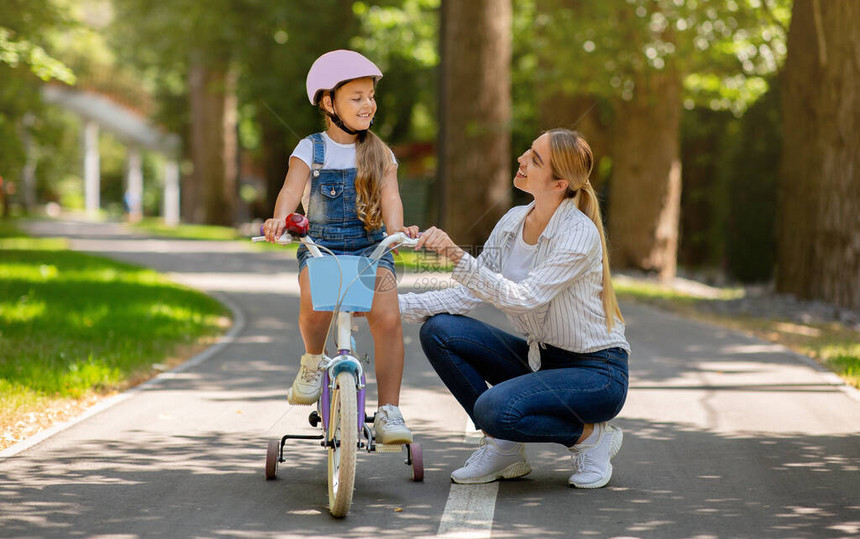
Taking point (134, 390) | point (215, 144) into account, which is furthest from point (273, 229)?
point (215, 144)

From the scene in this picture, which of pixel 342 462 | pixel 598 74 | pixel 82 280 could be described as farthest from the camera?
pixel 598 74

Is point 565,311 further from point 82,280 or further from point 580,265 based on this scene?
point 82,280

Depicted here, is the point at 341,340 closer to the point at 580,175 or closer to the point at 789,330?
the point at 580,175

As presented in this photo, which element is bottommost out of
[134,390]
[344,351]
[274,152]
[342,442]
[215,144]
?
[134,390]

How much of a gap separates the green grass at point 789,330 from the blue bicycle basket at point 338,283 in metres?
4.87

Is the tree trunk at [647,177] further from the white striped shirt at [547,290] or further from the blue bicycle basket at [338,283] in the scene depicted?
the blue bicycle basket at [338,283]

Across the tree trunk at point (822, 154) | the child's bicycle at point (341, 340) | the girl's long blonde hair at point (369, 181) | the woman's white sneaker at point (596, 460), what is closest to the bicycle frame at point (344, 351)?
the child's bicycle at point (341, 340)

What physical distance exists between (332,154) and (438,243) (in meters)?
0.85

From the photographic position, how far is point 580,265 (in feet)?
17.1

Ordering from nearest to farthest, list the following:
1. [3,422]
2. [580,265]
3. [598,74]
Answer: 1. [580,265]
2. [3,422]
3. [598,74]

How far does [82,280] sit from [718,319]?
320 inches

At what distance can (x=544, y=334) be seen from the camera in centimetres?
542

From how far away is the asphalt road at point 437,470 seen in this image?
476 centimetres

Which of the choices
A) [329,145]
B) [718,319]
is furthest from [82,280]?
[329,145]
